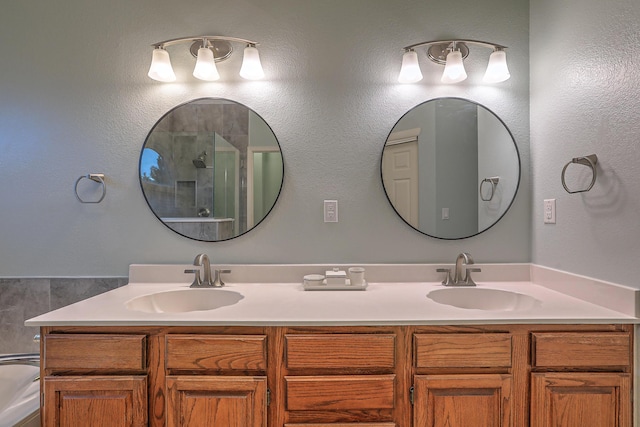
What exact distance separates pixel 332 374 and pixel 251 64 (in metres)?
1.52

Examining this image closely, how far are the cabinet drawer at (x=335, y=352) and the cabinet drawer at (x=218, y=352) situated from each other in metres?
0.11

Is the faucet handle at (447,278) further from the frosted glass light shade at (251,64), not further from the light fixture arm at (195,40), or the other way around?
the light fixture arm at (195,40)

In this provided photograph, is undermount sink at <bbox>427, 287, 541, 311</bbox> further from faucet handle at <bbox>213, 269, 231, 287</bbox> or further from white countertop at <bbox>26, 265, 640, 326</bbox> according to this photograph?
faucet handle at <bbox>213, 269, 231, 287</bbox>

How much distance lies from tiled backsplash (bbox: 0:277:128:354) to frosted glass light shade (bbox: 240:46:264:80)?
1324mm

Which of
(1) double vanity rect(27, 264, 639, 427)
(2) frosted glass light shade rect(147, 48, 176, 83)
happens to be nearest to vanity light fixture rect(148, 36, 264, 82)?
(2) frosted glass light shade rect(147, 48, 176, 83)

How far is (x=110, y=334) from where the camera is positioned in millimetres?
1216

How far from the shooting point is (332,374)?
3.98 feet

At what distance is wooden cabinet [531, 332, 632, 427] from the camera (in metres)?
1.18

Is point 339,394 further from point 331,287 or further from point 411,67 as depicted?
point 411,67

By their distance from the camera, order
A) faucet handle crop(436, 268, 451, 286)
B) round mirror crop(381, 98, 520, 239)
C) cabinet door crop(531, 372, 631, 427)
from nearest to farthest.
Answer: cabinet door crop(531, 372, 631, 427) → faucet handle crop(436, 268, 451, 286) → round mirror crop(381, 98, 520, 239)

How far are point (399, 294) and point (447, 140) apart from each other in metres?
0.88

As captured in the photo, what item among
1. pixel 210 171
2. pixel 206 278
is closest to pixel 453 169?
pixel 210 171

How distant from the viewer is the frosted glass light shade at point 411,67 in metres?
1.77

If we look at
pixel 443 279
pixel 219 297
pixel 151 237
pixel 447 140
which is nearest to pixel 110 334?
pixel 219 297
